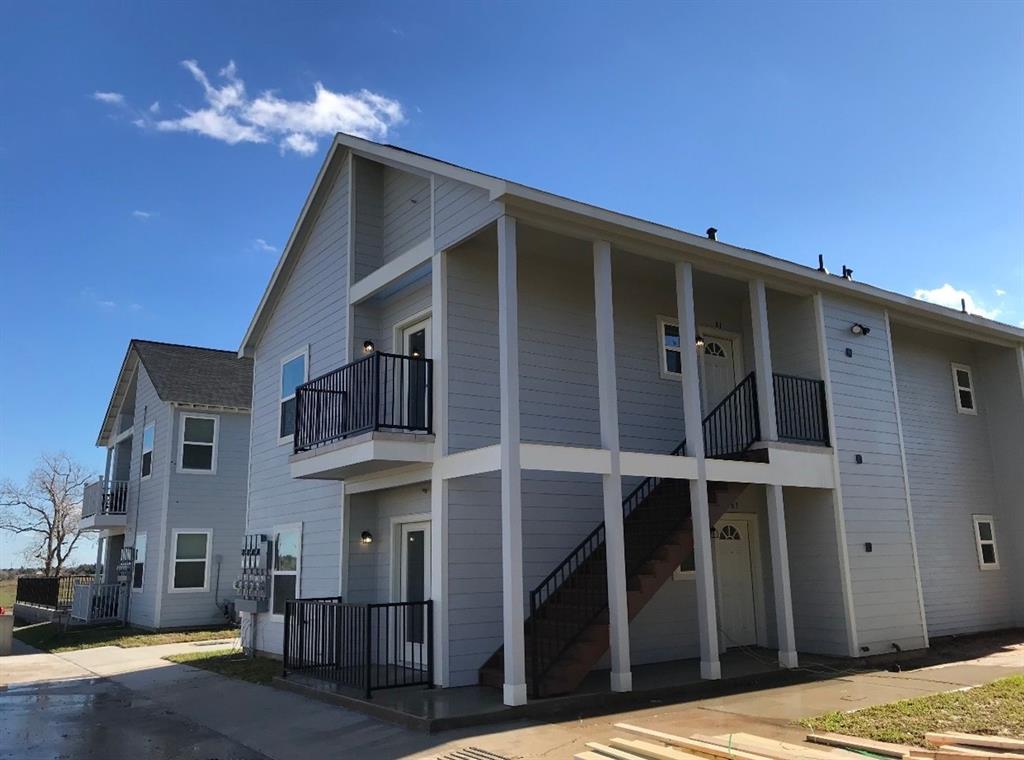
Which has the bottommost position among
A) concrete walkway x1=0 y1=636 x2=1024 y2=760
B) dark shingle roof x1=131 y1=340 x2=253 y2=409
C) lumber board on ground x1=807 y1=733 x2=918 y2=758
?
concrete walkway x1=0 y1=636 x2=1024 y2=760

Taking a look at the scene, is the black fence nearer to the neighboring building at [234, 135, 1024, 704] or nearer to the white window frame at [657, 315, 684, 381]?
the neighboring building at [234, 135, 1024, 704]

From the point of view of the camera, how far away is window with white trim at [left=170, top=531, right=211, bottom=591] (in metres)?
20.5

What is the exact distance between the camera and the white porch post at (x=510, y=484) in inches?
337

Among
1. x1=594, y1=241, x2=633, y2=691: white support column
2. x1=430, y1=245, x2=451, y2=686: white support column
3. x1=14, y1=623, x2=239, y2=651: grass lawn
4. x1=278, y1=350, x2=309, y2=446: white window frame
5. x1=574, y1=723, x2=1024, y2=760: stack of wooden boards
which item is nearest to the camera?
x1=574, y1=723, x2=1024, y2=760: stack of wooden boards

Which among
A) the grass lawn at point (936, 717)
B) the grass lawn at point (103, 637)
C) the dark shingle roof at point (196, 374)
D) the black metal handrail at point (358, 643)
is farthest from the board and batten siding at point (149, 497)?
the grass lawn at point (936, 717)

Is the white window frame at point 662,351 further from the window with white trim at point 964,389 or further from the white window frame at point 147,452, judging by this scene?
the white window frame at point 147,452

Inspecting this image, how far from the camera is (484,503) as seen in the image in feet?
35.0

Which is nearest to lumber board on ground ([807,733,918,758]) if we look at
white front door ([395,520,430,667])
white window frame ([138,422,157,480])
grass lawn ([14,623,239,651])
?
white front door ([395,520,430,667])

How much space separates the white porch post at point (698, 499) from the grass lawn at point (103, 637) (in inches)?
501

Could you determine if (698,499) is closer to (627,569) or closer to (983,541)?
Result: (627,569)

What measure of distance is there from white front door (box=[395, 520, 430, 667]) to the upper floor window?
36.1 ft

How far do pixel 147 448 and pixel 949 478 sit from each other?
2068 cm

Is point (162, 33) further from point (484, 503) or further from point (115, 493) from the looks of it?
point (115, 493)

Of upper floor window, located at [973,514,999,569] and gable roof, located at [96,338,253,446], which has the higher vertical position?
gable roof, located at [96,338,253,446]
